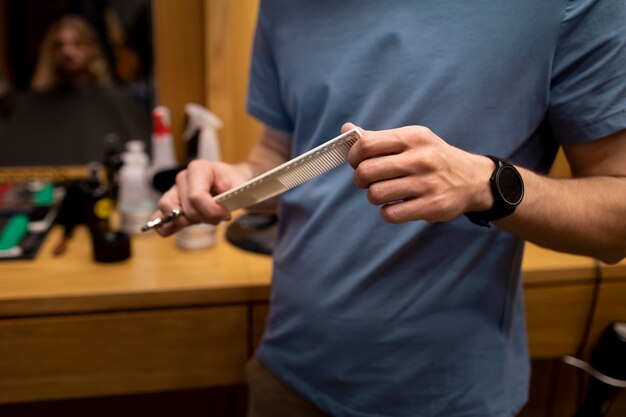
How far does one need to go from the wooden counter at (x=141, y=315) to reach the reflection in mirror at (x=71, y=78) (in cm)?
43

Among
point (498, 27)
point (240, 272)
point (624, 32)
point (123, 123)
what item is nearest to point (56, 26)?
point (123, 123)

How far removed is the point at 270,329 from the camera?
33.1 inches

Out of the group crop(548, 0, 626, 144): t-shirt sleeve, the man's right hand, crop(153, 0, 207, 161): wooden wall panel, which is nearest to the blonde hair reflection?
crop(153, 0, 207, 161): wooden wall panel

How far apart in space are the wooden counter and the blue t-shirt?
27 centimetres

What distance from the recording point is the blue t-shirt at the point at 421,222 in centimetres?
63

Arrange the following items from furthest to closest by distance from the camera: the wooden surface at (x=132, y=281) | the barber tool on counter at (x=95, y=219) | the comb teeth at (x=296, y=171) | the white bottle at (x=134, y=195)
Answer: the white bottle at (x=134, y=195) < the barber tool on counter at (x=95, y=219) < the wooden surface at (x=132, y=281) < the comb teeth at (x=296, y=171)

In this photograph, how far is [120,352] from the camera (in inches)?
40.6

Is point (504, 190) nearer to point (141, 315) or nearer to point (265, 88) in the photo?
point (265, 88)

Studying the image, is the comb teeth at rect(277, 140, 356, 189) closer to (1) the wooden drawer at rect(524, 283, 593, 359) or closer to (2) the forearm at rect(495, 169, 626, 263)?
(2) the forearm at rect(495, 169, 626, 263)

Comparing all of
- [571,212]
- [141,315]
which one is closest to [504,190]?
[571,212]

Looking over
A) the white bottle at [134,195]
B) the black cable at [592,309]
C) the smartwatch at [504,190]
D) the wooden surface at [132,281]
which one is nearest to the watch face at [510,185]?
the smartwatch at [504,190]

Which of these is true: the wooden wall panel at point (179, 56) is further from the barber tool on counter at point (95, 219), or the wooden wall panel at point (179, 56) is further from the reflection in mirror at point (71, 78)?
the barber tool on counter at point (95, 219)

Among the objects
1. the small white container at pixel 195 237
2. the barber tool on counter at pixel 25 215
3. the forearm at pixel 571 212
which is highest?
the forearm at pixel 571 212

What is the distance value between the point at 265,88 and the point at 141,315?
1.58ft
